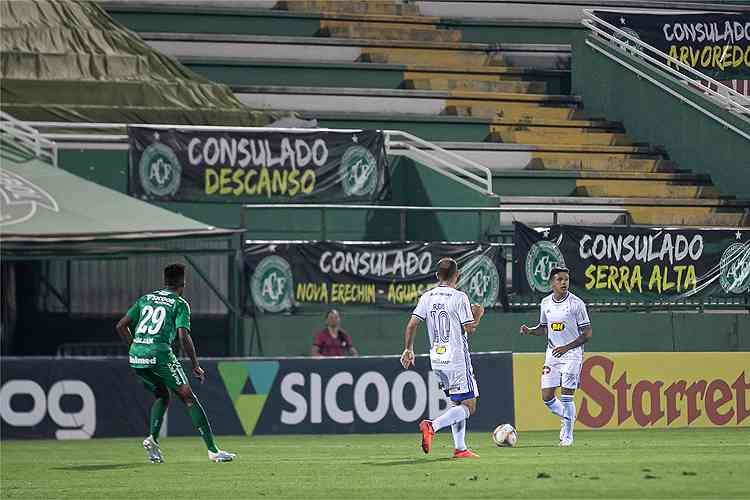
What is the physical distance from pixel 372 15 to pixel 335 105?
12.6 feet

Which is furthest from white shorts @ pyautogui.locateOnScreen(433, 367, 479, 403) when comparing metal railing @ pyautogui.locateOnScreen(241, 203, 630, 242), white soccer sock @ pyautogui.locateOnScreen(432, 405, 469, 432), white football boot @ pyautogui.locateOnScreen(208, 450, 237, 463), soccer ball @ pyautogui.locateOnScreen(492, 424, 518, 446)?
metal railing @ pyautogui.locateOnScreen(241, 203, 630, 242)

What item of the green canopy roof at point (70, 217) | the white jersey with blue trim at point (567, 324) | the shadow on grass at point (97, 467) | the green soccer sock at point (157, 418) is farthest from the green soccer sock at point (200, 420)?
the green canopy roof at point (70, 217)

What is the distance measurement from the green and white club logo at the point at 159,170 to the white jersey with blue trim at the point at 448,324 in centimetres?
1119

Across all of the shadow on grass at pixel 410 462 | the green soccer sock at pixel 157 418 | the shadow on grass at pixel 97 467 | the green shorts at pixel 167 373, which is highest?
the green shorts at pixel 167 373

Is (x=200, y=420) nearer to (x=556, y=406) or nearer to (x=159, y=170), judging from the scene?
(x=556, y=406)

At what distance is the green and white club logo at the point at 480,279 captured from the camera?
82.7 feet

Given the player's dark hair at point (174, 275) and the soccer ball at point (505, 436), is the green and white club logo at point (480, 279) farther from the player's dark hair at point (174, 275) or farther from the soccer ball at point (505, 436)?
the player's dark hair at point (174, 275)

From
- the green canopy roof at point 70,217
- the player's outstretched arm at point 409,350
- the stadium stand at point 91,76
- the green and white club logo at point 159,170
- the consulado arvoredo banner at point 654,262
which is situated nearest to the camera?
the player's outstretched arm at point 409,350

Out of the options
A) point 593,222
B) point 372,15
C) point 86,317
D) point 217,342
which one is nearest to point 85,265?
point 86,317

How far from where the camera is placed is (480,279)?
2528 centimetres

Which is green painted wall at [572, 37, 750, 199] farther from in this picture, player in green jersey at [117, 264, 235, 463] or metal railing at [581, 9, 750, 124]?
player in green jersey at [117, 264, 235, 463]

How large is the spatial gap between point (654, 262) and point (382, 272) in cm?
475

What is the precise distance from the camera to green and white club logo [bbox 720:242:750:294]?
26.4 meters

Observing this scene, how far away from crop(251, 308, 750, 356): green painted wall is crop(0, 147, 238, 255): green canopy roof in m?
2.78
